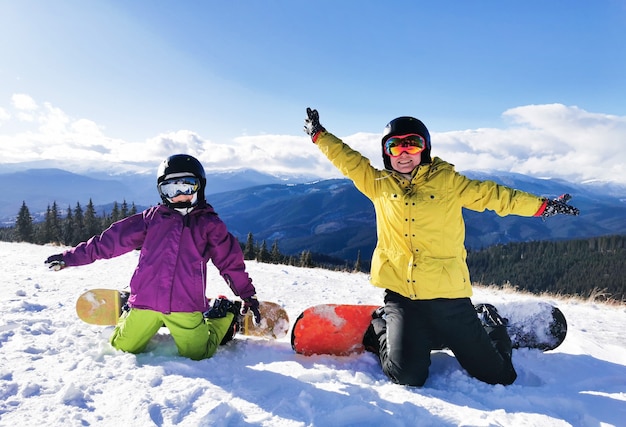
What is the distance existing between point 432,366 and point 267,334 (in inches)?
77.0

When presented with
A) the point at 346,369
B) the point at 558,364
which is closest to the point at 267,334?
the point at 346,369

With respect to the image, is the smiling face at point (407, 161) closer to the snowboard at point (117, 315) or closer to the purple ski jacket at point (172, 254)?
the purple ski jacket at point (172, 254)

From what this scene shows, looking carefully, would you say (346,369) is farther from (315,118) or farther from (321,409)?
(315,118)

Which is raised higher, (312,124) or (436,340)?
(312,124)

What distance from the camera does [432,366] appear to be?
410 cm

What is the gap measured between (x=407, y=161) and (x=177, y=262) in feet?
8.95

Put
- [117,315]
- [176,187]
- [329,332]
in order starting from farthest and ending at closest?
1. [117,315]
2. [329,332]
3. [176,187]

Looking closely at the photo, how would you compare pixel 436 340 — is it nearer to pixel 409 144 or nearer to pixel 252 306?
pixel 252 306

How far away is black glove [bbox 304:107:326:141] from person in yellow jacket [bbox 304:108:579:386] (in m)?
0.92

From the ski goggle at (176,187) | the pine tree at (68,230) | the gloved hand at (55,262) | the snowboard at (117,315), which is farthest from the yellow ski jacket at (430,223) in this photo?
the pine tree at (68,230)

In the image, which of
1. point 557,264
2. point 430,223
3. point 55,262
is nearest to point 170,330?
point 55,262

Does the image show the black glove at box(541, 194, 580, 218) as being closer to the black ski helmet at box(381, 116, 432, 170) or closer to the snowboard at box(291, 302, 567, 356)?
the snowboard at box(291, 302, 567, 356)

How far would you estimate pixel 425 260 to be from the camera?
157 inches

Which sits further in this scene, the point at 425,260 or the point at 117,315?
the point at 117,315
